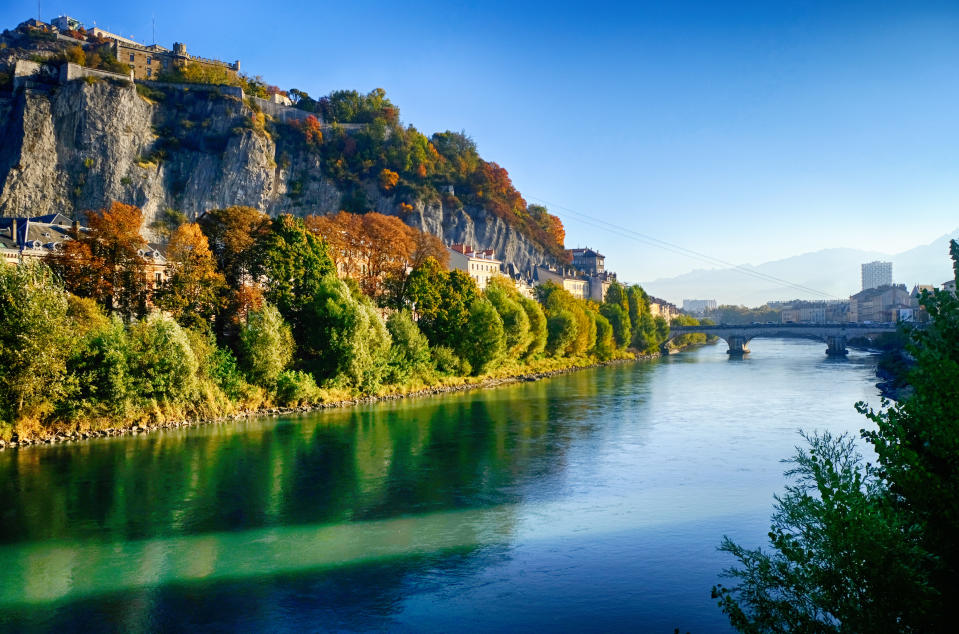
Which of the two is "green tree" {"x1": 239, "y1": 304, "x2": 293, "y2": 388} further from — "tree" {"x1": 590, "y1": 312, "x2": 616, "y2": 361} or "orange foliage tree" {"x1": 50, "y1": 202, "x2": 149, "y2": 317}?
"tree" {"x1": 590, "y1": 312, "x2": 616, "y2": 361}

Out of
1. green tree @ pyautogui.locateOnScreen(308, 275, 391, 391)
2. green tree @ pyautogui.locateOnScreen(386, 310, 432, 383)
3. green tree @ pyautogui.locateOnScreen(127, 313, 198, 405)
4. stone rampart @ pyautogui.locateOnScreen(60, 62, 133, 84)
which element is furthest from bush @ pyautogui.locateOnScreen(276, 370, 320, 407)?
stone rampart @ pyautogui.locateOnScreen(60, 62, 133, 84)

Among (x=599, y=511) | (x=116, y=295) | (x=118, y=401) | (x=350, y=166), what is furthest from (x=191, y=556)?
(x=350, y=166)

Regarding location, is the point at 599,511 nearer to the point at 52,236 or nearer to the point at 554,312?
the point at 52,236

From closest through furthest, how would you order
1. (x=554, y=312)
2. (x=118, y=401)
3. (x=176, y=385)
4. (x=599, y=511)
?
(x=599, y=511)
(x=118, y=401)
(x=176, y=385)
(x=554, y=312)

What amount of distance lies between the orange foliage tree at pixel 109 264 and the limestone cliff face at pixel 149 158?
1397 inches

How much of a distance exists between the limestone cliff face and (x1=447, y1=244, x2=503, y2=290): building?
33.6 feet

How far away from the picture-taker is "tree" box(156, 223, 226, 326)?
24750 mm

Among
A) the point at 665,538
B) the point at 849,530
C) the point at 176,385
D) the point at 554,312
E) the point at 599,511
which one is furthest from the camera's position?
the point at 554,312

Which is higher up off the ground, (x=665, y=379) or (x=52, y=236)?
(x=52, y=236)

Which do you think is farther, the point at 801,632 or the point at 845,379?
the point at 845,379

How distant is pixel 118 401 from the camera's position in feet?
69.3

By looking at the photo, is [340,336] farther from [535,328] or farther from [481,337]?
[535,328]

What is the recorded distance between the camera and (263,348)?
25.4 m

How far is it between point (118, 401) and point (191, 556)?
1176 cm
